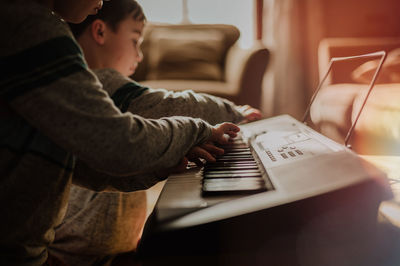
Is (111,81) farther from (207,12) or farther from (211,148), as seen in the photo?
(207,12)

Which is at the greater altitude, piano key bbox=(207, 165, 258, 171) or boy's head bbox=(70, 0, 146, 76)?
boy's head bbox=(70, 0, 146, 76)

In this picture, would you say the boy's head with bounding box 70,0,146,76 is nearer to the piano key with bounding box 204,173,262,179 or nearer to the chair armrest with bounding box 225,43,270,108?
the piano key with bounding box 204,173,262,179

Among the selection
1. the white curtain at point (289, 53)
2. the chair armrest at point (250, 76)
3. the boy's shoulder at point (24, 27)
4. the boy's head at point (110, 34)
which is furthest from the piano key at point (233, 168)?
the white curtain at point (289, 53)

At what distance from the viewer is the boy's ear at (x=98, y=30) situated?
1172 mm

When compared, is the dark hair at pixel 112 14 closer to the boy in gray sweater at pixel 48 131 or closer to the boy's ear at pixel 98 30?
the boy's ear at pixel 98 30

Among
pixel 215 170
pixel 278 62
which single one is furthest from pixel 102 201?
pixel 278 62

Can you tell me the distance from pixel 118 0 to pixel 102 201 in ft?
2.46

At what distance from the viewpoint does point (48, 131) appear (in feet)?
1.42

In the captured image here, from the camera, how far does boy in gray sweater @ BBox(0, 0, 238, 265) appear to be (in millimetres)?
423

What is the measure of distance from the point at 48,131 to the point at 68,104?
0.15 ft

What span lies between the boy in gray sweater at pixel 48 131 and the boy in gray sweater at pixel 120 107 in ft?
1.16

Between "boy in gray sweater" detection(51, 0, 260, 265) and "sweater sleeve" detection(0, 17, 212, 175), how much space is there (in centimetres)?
50

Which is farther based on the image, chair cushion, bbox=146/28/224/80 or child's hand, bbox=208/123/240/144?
chair cushion, bbox=146/28/224/80

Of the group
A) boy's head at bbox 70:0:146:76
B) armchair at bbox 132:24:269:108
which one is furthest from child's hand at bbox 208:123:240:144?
armchair at bbox 132:24:269:108
